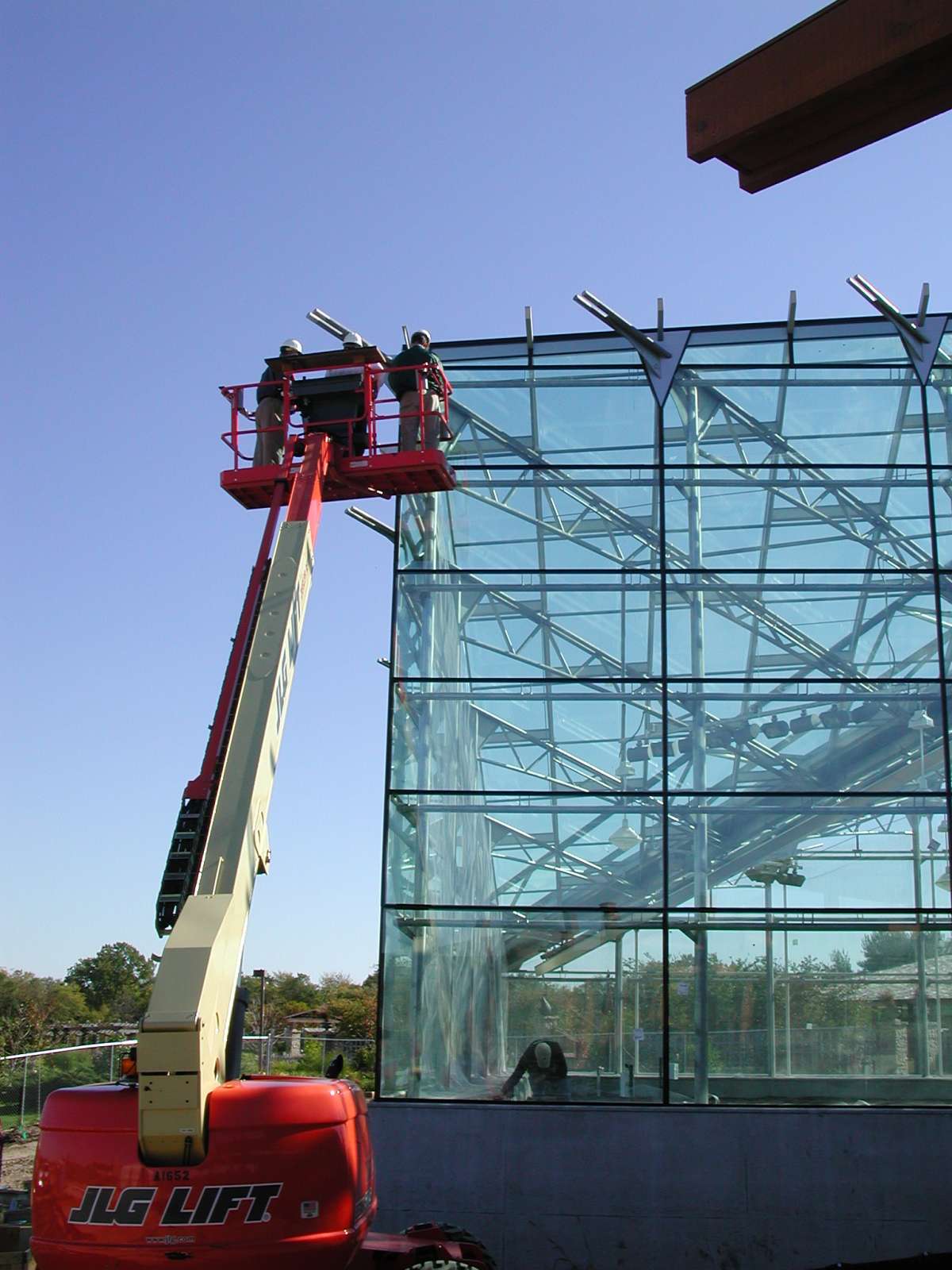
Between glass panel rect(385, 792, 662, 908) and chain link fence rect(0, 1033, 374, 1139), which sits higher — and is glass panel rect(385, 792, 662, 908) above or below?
above

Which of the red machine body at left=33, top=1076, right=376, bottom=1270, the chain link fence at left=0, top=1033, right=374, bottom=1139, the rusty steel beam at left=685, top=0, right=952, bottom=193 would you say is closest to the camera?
the rusty steel beam at left=685, top=0, right=952, bottom=193

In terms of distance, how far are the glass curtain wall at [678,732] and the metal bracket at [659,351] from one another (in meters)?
0.12

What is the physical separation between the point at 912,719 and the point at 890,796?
98cm

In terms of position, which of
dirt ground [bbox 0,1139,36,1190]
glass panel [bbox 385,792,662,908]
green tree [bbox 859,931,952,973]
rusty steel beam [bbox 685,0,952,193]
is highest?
rusty steel beam [bbox 685,0,952,193]

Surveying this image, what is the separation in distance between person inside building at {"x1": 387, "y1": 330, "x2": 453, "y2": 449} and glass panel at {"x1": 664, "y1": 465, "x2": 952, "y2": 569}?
11.9ft

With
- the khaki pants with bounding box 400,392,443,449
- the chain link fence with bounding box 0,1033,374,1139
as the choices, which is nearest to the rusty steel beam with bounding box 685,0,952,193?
the khaki pants with bounding box 400,392,443,449

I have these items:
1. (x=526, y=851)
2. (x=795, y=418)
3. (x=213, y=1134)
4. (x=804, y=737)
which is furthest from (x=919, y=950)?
(x=213, y=1134)

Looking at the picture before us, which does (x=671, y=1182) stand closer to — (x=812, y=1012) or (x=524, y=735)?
(x=812, y=1012)

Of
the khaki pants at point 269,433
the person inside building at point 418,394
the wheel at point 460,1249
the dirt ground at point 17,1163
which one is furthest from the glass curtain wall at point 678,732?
the dirt ground at point 17,1163

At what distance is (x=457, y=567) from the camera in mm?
17000

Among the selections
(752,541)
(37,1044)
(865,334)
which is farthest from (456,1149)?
(37,1044)

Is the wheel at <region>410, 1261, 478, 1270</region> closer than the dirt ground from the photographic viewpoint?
Yes

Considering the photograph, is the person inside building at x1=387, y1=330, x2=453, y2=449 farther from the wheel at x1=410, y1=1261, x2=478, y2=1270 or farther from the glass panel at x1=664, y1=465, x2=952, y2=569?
the wheel at x1=410, y1=1261, x2=478, y2=1270

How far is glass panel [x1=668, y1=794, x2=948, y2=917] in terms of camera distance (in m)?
15.7
